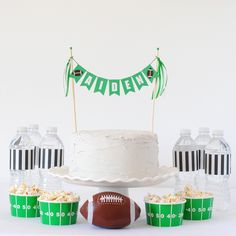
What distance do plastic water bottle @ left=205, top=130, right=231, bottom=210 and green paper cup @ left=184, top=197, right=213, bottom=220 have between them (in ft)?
0.67

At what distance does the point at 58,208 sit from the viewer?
50.7 inches

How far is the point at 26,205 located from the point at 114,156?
26cm

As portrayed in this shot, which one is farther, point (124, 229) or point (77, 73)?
point (77, 73)

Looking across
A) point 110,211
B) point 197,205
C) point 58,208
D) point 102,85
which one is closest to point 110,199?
point 110,211

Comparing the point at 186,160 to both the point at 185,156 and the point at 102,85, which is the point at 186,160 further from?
the point at 102,85

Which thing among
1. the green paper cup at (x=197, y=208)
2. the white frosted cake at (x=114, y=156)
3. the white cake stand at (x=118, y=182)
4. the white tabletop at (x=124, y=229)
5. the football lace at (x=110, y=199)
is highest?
the white frosted cake at (x=114, y=156)

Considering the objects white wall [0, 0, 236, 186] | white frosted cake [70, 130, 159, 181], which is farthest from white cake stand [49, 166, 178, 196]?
white wall [0, 0, 236, 186]

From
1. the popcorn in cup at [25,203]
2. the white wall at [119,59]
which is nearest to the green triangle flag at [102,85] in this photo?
the popcorn in cup at [25,203]

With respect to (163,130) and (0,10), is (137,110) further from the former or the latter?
(0,10)

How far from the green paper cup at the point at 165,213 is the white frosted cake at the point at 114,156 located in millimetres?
94

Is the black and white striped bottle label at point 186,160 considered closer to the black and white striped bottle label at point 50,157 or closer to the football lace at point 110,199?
the black and white striped bottle label at point 50,157

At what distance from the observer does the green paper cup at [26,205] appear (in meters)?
1.39

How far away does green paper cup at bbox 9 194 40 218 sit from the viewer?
4.56 ft

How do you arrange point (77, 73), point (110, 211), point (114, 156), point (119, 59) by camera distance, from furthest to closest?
1. point (119, 59)
2. point (77, 73)
3. point (114, 156)
4. point (110, 211)
